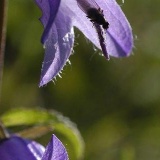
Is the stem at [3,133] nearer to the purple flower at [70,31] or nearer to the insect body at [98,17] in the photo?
the purple flower at [70,31]

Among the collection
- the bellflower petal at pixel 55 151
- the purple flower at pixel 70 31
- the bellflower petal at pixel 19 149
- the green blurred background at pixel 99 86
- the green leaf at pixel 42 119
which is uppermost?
the purple flower at pixel 70 31

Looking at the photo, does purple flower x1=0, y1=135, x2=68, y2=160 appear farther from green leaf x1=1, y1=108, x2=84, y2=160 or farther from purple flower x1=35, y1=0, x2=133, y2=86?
green leaf x1=1, y1=108, x2=84, y2=160

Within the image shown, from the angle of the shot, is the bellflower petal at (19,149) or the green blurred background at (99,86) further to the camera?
the green blurred background at (99,86)

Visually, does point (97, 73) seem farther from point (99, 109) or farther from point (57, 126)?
point (57, 126)

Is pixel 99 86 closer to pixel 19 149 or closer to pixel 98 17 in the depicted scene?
pixel 19 149

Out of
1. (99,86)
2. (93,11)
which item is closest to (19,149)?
(93,11)

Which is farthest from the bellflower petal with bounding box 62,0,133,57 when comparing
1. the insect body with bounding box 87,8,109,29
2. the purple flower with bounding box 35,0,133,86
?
the insect body with bounding box 87,8,109,29

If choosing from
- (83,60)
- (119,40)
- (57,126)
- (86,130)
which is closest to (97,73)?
(83,60)

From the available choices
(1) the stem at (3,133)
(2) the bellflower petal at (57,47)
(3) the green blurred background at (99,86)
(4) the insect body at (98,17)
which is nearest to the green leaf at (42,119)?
(1) the stem at (3,133)
